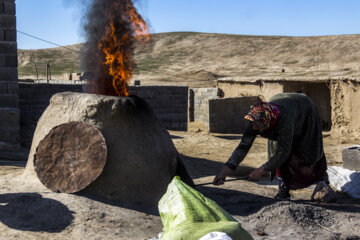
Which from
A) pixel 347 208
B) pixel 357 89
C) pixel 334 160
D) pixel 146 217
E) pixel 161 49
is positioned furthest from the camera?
pixel 161 49

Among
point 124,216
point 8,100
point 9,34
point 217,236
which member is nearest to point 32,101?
point 8,100

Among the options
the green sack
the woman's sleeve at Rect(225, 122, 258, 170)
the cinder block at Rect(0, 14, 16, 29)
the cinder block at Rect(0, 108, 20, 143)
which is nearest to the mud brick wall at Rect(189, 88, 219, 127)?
the cinder block at Rect(0, 108, 20, 143)

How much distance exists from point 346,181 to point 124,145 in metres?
3.08

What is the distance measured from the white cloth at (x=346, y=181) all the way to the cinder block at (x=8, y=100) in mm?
5699

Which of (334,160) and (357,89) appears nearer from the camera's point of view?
(334,160)

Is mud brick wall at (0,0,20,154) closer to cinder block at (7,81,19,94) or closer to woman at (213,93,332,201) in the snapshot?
cinder block at (7,81,19,94)

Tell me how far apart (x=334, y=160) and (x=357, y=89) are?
10.6 feet

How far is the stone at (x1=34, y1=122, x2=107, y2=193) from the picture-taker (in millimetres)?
4605

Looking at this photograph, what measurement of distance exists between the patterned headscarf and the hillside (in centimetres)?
2394

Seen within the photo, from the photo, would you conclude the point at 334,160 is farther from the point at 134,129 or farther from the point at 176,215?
the point at 176,215

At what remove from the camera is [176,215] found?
353 centimetres

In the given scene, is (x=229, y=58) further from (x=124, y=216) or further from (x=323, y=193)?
(x=124, y=216)

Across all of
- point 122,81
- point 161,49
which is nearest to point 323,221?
point 122,81

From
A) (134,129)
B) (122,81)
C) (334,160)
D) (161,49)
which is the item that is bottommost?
(334,160)
